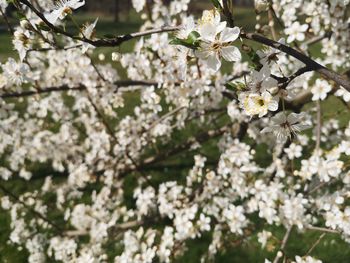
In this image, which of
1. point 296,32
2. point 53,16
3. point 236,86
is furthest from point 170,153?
point 236,86

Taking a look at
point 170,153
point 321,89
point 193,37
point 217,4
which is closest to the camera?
point 193,37

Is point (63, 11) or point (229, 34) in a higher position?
point (63, 11)

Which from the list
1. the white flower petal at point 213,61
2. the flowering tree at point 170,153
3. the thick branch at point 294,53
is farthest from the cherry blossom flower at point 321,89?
the white flower petal at point 213,61

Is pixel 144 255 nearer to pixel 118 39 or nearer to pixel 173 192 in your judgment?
pixel 173 192

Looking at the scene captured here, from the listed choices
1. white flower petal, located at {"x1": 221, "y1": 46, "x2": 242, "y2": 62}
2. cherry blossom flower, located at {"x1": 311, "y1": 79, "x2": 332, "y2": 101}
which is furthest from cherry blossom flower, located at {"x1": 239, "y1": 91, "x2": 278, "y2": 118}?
cherry blossom flower, located at {"x1": 311, "y1": 79, "x2": 332, "y2": 101}

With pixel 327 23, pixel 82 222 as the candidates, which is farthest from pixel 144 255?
pixel 327 23

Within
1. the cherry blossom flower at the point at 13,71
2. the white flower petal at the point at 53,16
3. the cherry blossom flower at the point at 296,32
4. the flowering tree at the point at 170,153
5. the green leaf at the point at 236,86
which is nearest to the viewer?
the green leaf at the point at 236,86

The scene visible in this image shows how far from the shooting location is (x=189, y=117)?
530cm

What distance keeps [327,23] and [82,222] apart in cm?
330

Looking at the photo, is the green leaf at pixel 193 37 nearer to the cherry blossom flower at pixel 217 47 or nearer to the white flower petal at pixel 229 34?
the cherry blossom flower at pixel 217 47

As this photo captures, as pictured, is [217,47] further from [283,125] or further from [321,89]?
[321,89]

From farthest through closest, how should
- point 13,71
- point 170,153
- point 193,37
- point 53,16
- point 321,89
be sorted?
point 170,153, point 321,89, point 13,71, point 53,16, point 193,37

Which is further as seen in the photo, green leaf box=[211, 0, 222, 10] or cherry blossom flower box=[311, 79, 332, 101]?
cherry blossom flower box=[311, 79, 332, 101]

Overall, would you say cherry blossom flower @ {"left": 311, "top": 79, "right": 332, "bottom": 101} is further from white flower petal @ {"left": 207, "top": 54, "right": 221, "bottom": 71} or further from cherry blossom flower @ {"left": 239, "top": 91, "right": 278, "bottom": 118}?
white flower petal @ {"left": 207, "top": 54, "right": 221, "bottom": 71}
